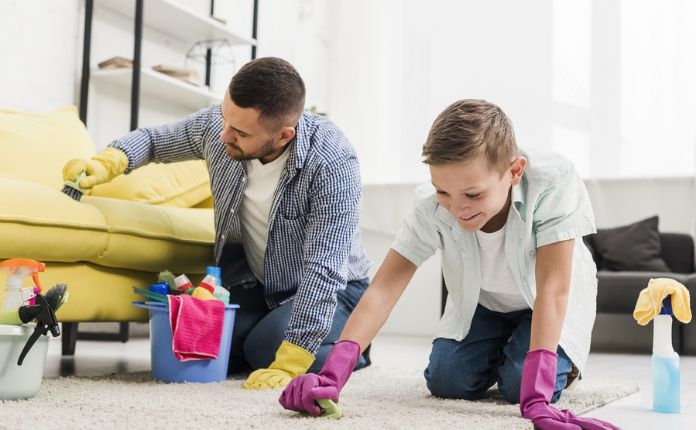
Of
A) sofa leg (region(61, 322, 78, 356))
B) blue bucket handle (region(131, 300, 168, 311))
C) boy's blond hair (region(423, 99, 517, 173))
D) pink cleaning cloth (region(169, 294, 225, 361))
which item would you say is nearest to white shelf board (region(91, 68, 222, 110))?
sofa leg (region(61, 322, 78, 356))

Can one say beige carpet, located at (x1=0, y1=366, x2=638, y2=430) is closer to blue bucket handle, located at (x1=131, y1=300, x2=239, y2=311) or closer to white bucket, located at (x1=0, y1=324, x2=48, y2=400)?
white bucket, located at (x1=0, y1=324, x2=48, y2=400)

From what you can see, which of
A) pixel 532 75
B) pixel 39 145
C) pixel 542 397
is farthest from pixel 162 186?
pixel 532 75

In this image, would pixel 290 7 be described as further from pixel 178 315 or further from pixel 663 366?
pixel 663 366

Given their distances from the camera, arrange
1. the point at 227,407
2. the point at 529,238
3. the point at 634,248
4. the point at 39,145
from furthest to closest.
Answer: the point at 634,248, the point at 39,145, the point at 529,238, the point at 227,407

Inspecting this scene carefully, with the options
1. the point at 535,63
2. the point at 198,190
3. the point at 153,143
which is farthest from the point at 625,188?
the point at 153,143

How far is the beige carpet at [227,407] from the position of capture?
3.58 feet

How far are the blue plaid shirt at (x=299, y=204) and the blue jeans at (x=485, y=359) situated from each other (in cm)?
25

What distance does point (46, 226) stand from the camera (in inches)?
59.2

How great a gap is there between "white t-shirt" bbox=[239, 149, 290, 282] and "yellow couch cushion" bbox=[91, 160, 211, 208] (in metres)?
0.43

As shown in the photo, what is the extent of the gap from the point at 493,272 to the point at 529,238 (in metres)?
0.15

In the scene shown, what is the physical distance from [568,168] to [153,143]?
956mm

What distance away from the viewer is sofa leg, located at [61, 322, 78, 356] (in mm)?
2201

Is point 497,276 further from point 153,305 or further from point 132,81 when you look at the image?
point 132,81

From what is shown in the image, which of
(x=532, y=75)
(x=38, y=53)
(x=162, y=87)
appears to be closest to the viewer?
(x=38, y=53)
